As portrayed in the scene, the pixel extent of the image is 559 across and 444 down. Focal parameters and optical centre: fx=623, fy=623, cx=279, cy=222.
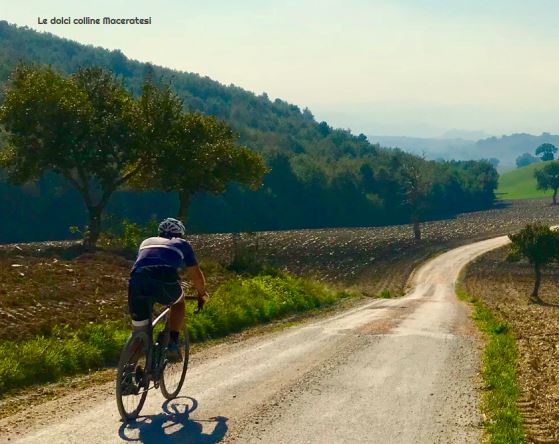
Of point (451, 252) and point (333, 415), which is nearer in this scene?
point (333, 415)

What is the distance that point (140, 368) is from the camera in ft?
29.2

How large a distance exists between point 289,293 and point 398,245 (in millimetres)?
78164

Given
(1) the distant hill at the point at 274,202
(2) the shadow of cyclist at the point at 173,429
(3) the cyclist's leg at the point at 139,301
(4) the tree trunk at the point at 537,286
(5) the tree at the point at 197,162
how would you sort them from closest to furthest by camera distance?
1. (2) the shadow of cyclist at the point at 173,429
2. (3) the cyclist's leg at the point at 139,301
3. (5) the tree at the point at 197,162
4. (4) the tree trunk at the point at 537,286
5. (1) the distant hill at the point at 274,202

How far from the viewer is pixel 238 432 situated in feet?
27.7

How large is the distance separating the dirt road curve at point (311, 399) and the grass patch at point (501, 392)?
9.6 inches

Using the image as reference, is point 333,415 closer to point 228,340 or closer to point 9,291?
Result: point 228,340

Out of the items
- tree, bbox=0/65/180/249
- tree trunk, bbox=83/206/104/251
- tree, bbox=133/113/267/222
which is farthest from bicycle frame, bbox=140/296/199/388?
tree, bbox=133/113/267/222

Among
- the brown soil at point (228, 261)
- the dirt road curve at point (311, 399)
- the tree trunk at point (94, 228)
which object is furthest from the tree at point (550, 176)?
the dirt road curve at point (311, 399)

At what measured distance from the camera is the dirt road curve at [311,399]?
8.38m

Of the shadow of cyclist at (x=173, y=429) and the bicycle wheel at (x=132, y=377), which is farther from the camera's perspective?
the bicycle wheel at (x=132, y=377)

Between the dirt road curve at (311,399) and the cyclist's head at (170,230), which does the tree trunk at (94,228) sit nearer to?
the dirt road curve at (311,399)

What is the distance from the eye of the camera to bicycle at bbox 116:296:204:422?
852 centimetres

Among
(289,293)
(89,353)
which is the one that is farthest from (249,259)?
(89,353)

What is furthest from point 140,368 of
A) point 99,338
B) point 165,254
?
point 99,338
